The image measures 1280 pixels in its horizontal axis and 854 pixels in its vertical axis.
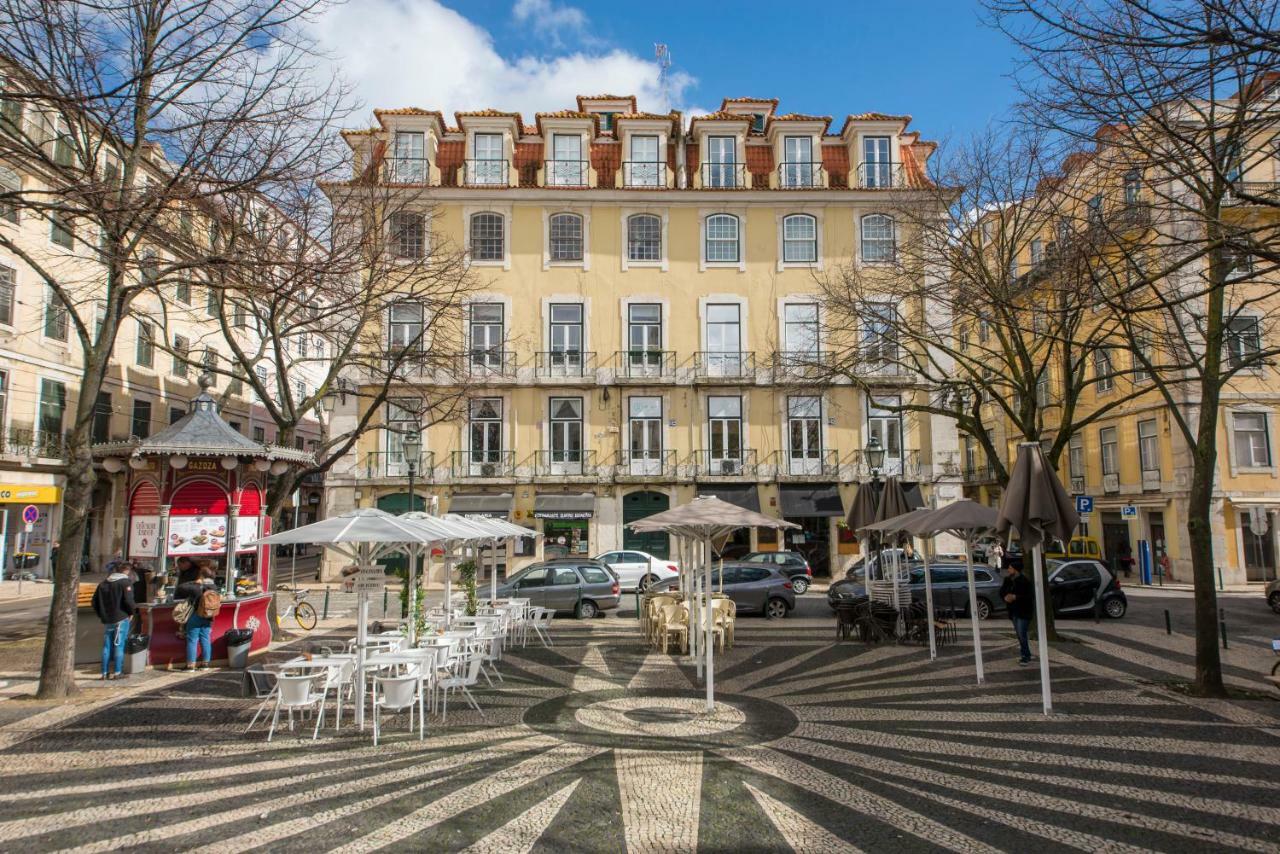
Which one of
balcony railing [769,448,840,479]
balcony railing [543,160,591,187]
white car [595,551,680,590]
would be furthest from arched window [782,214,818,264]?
white car [595,551,680,590]

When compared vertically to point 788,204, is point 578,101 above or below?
above

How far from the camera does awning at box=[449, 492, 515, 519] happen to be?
29875 mm

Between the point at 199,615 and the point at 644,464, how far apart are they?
789 inches

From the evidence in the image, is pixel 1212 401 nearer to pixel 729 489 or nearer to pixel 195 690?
pixel 195 690

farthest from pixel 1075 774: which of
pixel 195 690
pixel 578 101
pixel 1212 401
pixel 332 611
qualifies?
pixel 578 101

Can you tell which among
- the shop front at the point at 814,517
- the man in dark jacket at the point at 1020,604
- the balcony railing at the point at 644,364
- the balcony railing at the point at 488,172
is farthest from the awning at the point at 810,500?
the man in dark jacket at the point at 1020,604

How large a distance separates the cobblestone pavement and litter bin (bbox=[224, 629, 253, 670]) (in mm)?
1228

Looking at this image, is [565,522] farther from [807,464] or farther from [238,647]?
[238,647]

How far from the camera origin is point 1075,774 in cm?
702

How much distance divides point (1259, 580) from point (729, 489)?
776 inches

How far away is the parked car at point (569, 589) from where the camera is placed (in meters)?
19.4

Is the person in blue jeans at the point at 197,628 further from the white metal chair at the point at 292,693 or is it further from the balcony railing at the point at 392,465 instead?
the balcony railing at the point at 392,465

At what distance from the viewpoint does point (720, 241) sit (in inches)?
1244

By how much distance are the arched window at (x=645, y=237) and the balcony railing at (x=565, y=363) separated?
15.3 ft
